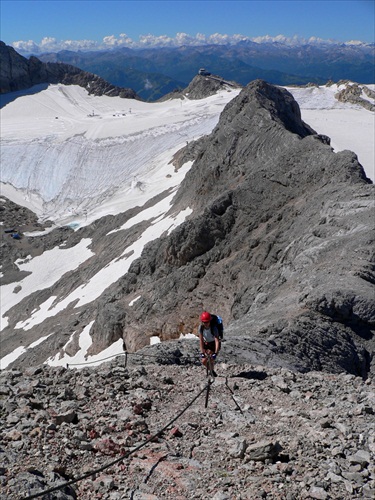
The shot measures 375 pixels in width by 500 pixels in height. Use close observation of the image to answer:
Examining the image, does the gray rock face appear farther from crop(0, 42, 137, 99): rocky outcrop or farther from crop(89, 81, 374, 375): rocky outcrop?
crop(0, 42, 137, 99): rocky outcrop

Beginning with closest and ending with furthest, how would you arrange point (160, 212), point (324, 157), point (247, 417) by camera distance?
point (247, 417)
point (324, 157)
point (160, 212)

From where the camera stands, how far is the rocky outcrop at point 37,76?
136625mm

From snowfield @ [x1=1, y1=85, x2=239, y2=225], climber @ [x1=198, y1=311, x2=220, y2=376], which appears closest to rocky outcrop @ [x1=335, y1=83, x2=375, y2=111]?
snowfield @ [x1=1, y1=85, x2=239, y2=225]

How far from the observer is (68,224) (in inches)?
2958

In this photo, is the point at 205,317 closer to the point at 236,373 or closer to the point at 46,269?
the point at 236,373

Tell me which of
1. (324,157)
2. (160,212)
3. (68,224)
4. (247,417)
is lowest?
(68,224)

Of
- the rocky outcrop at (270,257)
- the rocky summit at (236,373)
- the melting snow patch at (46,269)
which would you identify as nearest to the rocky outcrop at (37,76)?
the melting snow patch at (46,269)

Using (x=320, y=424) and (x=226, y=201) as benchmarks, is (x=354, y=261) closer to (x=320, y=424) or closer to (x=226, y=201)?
(x=320, y=424)

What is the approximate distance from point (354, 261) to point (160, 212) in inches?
1322

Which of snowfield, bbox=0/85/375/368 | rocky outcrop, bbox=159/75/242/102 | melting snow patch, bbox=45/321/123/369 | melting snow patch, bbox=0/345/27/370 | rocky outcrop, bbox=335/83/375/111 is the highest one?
rocky outcrop, bbox=159/75/242/102

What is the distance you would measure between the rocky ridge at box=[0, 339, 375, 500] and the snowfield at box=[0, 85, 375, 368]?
28.6 meters

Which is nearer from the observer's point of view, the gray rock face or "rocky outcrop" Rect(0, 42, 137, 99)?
the gray rock face

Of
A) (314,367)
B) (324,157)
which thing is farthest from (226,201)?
(314,367)

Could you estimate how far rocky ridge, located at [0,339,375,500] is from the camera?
7883 mm
